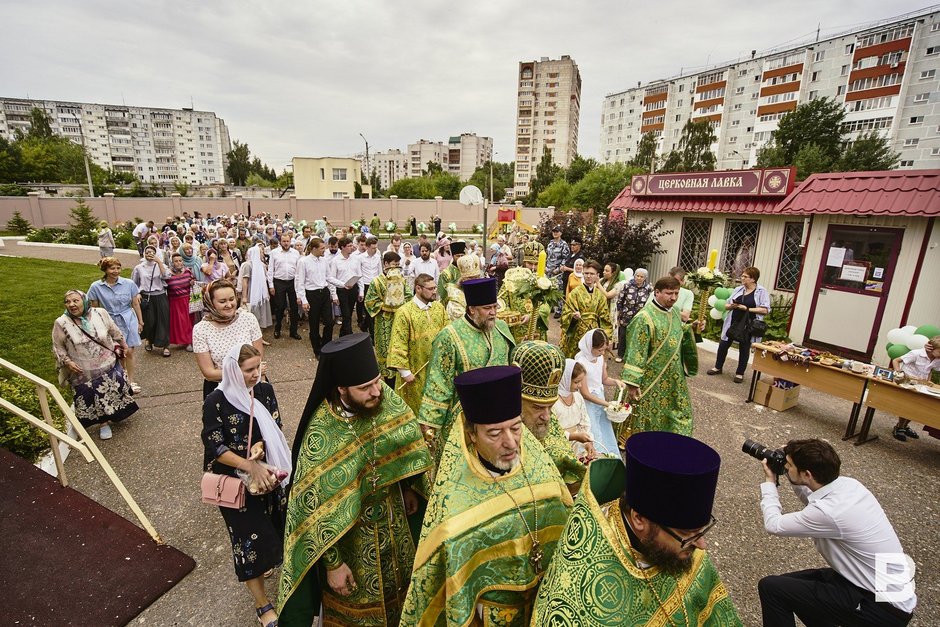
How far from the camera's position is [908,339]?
7.09 meters

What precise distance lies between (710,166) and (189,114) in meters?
114

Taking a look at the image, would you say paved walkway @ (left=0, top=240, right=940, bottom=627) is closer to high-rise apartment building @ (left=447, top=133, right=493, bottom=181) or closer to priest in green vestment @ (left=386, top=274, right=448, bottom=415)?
priest in green vestment @ (left=386, top=274, right=448, bottom=415)

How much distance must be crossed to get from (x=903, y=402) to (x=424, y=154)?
15411 centimetres

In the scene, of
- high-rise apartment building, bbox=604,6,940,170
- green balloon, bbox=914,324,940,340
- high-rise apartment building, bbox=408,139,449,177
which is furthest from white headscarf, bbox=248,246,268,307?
high-rise apartment building, bbox=408,139,449,177

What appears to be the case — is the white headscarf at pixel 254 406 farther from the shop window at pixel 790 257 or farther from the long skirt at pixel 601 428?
the shop window at pixel 790 257

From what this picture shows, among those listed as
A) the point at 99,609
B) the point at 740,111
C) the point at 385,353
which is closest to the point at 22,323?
the point at 385,353

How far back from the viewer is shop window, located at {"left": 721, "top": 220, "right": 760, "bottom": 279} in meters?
11.7

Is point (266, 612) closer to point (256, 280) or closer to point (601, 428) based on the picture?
point (601, 428)

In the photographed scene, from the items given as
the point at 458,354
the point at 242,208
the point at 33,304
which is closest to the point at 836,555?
the point at 458,354

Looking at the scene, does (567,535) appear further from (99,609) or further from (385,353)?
(385,353)

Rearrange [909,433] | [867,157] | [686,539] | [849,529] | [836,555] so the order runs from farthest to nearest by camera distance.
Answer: [867,157], [909,433], [836,555], [849,529], [686,539]

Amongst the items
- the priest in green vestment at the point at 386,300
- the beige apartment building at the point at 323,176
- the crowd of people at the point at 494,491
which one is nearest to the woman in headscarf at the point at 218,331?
the crowd of people at the point at 494,491

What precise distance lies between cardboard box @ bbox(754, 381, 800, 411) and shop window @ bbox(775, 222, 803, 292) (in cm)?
482

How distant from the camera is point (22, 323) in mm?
9469
